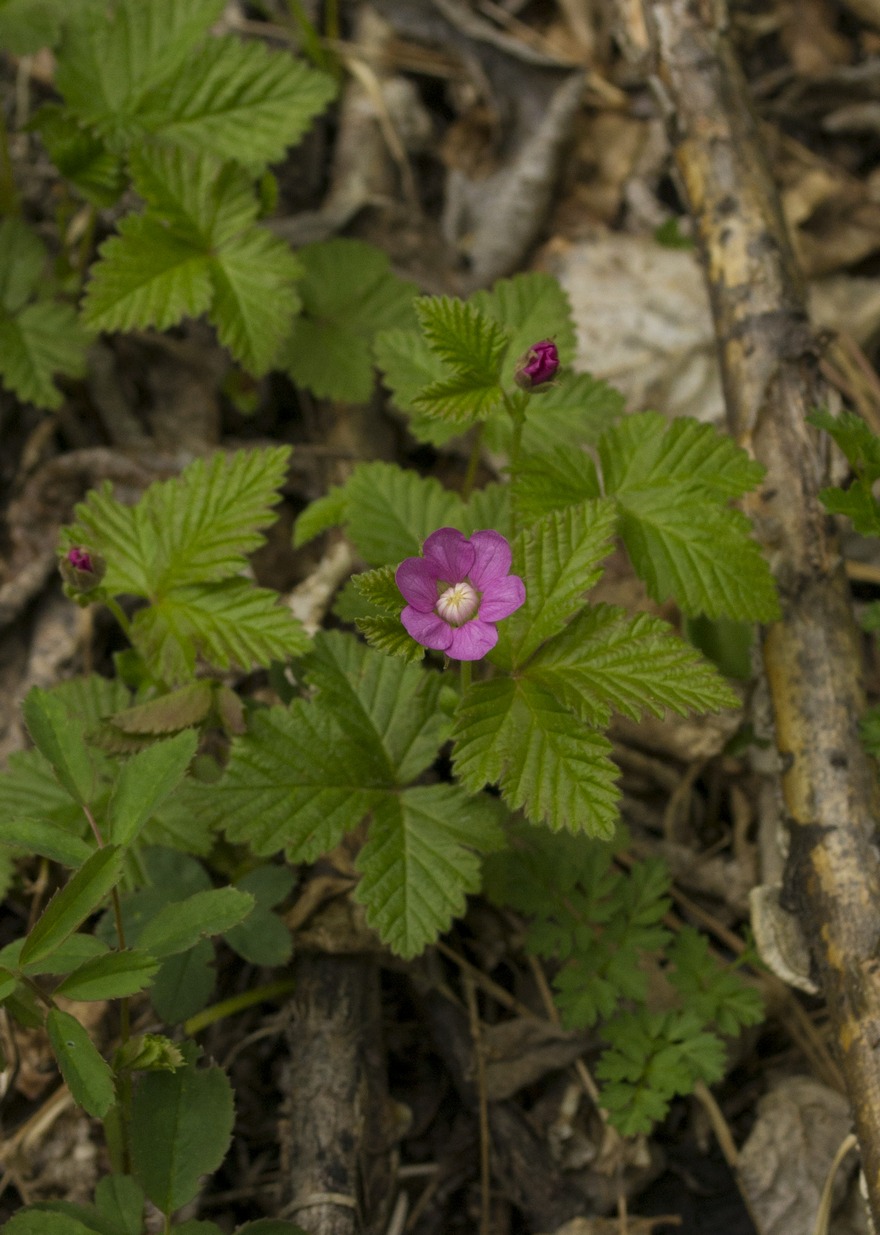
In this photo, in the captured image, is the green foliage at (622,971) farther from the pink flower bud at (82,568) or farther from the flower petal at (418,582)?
the pink flower bud at (82,568)

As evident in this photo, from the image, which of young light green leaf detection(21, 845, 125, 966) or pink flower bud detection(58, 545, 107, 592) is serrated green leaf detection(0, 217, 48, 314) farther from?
young light green leaf detection(21, 845, 125, 966)

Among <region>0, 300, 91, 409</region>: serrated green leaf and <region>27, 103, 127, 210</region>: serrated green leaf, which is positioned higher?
<region>27, 103, 127, 210</region>: serrated green leaf

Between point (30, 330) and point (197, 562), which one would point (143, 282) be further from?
point (197, 562)

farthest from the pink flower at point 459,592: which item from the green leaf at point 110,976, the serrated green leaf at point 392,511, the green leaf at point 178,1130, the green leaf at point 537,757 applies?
the green leaf at point 178,1130

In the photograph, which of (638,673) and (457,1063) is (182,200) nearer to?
(638,673)

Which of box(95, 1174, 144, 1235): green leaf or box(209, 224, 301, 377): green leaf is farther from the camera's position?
box(209, 224, 301, 377): green leaf

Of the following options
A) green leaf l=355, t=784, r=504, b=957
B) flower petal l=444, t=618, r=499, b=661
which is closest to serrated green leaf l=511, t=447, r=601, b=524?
flower petal l=444, t=618, r=499, b=661
